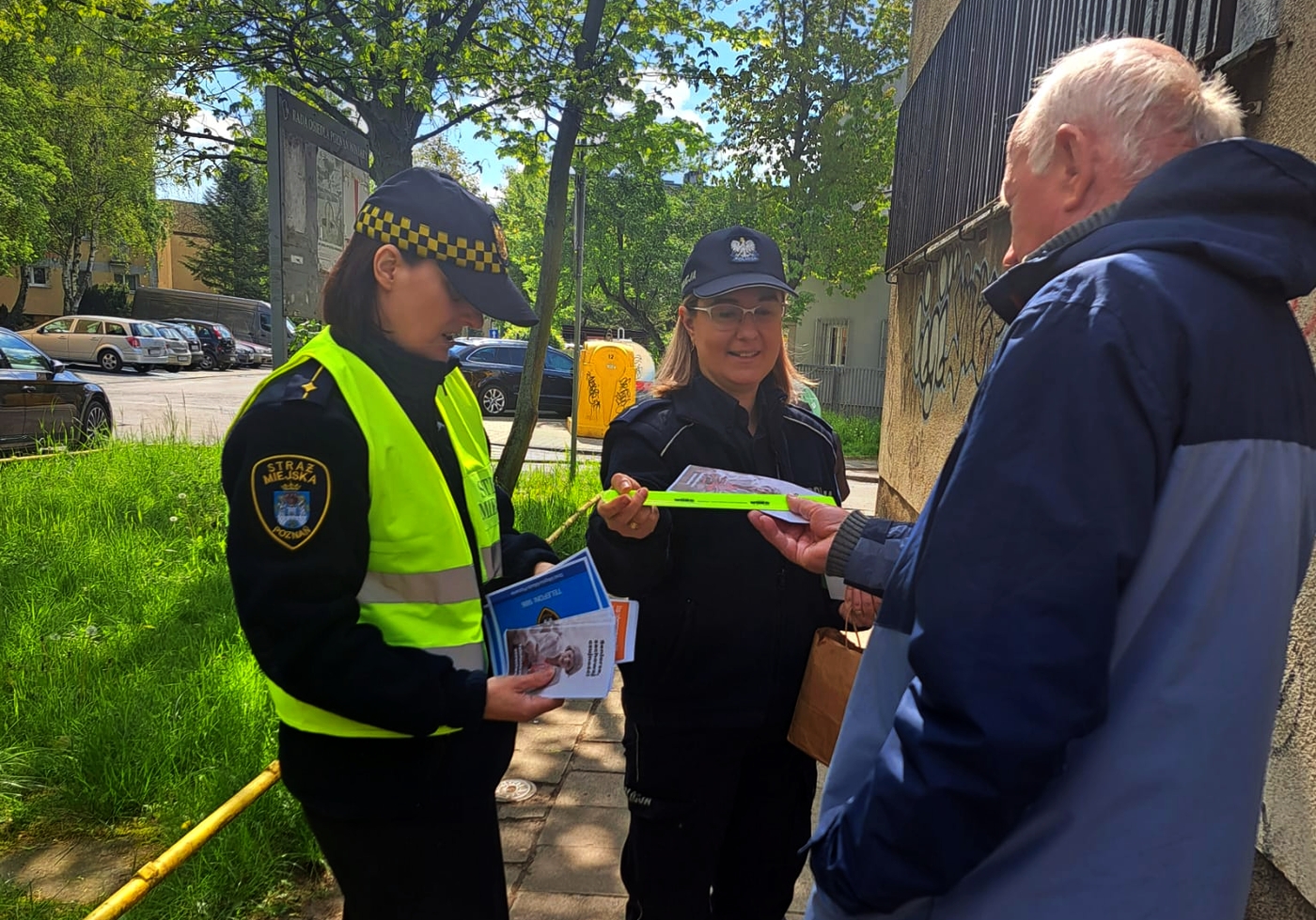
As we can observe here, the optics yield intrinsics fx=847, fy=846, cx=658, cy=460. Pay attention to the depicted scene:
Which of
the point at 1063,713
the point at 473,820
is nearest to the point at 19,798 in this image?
the point at 473,820

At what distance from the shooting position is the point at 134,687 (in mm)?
3602

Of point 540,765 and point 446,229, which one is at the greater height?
point 446,229

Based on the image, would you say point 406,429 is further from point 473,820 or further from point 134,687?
point 134,687

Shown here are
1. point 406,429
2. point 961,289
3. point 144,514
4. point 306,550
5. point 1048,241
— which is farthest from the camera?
point 144,514

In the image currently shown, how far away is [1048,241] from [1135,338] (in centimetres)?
25

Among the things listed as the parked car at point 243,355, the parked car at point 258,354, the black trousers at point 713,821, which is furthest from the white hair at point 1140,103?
the parked car at point 258,354

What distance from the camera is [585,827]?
3.30 meters

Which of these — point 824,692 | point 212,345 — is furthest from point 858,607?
point 212,345

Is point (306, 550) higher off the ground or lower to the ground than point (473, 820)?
higher

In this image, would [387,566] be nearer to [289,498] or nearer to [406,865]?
[289,498]

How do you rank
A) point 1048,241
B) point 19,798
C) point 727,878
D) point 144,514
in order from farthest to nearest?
point 144,514 < point 19,798 < point 727,878 < point 1048,241

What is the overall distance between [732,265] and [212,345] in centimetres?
3478

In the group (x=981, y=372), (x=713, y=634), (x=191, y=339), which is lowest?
(x=713, y=634)

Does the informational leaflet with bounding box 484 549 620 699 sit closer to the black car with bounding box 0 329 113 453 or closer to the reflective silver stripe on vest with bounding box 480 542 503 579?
the reflective silver stripe on vest with bounding box 480 542 503 579
